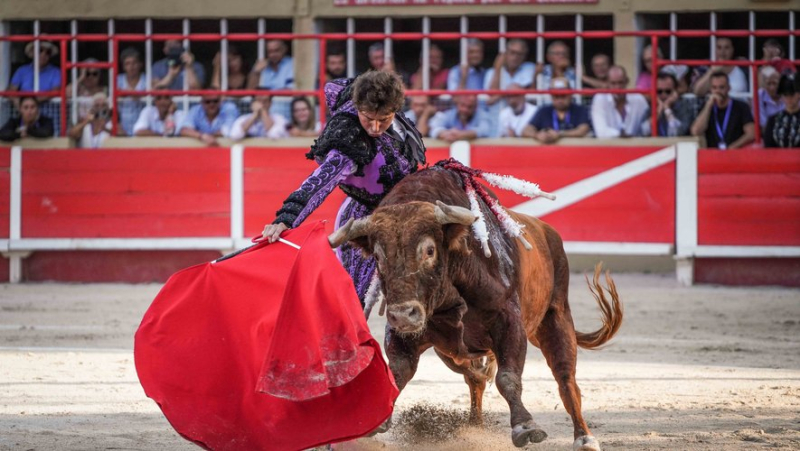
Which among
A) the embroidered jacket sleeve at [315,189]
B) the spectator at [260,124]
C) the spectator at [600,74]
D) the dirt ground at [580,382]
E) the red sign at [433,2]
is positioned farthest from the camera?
the red sign at [433,2]

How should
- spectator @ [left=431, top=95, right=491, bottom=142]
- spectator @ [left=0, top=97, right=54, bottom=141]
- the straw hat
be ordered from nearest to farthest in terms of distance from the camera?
spectator @ [left=431, top=95, right=491, bottom=142] → spectator @ [left=0, top=97, right=54, bottom=141] → the straw hat

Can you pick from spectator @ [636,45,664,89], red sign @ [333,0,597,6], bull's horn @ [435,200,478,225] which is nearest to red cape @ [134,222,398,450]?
bull's horn @ [435,200,478,225]

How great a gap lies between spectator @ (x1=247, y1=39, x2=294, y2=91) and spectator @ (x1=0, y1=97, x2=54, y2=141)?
1810mm

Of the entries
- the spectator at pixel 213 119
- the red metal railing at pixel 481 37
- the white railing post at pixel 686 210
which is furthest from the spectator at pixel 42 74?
the white railing post at pixel 686 210

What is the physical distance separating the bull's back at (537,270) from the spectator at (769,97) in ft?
18.0

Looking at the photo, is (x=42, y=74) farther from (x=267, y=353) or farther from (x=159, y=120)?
(x=267, y=353)

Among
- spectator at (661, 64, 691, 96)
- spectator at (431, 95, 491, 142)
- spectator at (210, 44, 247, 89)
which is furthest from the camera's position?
spectator at (210, 44, 247, 89)

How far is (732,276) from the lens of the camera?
9.77m

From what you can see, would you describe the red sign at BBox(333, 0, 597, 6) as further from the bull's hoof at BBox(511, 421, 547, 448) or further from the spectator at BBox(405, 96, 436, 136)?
the bull's hoof at BBox(511, 421, 547, 448)

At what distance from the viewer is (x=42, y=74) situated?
10984mm

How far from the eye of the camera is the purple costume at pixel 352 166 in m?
3.93

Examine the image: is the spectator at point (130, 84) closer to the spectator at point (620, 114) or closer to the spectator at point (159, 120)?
the spectator at point (159, 120)

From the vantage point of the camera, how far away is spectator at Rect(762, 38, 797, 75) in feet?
30.4

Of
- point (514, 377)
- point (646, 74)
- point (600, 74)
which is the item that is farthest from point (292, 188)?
point (514, 377)
